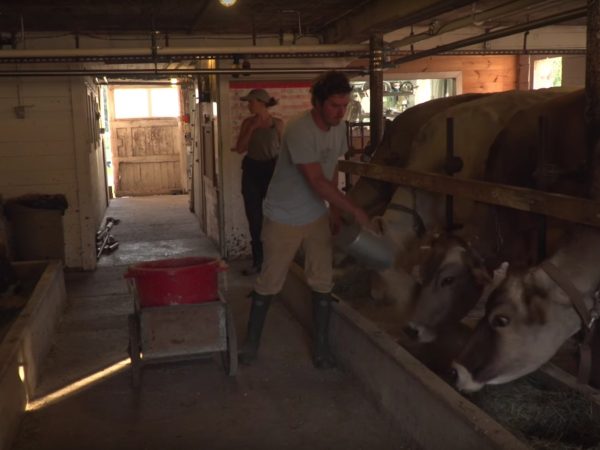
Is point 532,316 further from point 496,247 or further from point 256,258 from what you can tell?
point 256,258

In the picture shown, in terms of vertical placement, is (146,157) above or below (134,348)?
above

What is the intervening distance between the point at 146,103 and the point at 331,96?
14040 mm

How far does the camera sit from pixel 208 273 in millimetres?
4414

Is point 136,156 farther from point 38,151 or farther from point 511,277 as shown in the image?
point 511,277

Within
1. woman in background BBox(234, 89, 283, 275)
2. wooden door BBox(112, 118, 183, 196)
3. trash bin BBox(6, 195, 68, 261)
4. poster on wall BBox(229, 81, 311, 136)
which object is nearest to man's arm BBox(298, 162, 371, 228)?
woman in background BBox(234, 89, 283, 275)

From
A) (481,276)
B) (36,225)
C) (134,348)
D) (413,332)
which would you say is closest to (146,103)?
(36,225)

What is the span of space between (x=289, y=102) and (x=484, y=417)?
5.50 metres

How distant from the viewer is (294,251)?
4715mm

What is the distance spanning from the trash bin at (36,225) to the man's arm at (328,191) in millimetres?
4060

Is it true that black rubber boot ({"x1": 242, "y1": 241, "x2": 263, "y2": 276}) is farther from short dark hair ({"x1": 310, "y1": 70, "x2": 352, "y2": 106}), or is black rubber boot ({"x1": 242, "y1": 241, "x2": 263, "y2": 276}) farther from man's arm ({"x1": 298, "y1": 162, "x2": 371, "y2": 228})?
short dark hair ({"x1": 310, "y1": 70, "x2": 352, "y2": 106})

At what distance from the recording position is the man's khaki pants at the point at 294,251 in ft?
15.3

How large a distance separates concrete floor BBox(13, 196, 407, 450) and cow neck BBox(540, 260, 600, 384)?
0.98 metres

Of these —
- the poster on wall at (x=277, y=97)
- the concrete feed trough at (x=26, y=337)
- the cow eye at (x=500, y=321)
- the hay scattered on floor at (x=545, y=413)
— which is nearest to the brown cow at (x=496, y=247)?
the hay scattered on floor at (x=545, y=413)

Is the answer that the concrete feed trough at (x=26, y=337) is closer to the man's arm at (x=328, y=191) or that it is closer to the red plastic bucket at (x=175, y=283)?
the red plastic bucket at (x=175, y=283)
